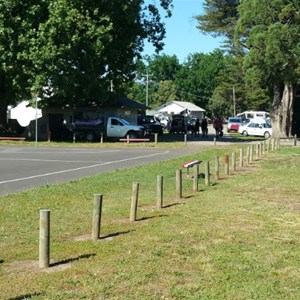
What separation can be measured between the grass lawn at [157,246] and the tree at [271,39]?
2868 centimetres

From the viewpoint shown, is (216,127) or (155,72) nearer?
(216,127)

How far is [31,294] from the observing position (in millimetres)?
5504

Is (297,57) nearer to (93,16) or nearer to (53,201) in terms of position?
(93,16)

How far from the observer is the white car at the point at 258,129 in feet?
184

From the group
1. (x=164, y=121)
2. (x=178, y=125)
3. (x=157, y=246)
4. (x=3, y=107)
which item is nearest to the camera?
(x=157, y=246)

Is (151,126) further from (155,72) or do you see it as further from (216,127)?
(155,72)

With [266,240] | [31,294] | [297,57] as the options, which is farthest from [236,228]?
[297,57]

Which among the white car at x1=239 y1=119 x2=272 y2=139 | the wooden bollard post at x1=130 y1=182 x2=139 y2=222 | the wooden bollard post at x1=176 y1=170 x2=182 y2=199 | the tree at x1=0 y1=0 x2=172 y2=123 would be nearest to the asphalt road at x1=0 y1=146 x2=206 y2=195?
the wooden bollard post at x1=176 y1=170 x2=182 y2=199

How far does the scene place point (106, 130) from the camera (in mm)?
42719

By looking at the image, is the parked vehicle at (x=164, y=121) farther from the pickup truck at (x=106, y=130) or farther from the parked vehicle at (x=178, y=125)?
the pickup truck at (x=106, y=130)

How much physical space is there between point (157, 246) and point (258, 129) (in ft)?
167

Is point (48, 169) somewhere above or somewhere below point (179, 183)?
below

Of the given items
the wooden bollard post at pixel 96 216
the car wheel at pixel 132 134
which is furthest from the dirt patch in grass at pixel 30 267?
the car wheel at pixel 132 134

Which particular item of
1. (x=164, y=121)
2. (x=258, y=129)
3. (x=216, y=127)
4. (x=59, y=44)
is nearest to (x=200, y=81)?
(x=164, y=121)
